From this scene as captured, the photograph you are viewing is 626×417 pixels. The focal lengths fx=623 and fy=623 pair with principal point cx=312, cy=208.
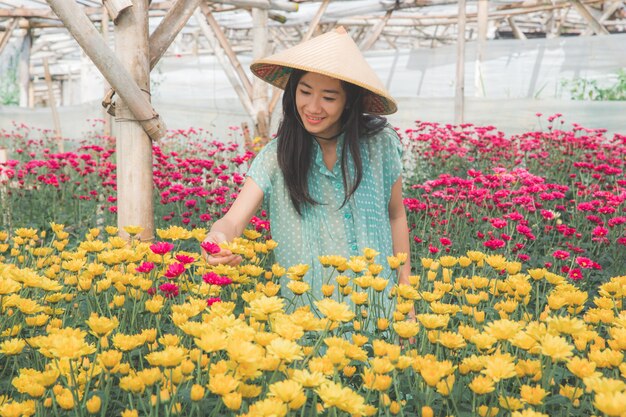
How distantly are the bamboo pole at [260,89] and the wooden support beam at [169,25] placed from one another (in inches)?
125

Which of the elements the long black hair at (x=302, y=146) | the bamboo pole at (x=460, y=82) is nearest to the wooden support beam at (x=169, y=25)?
the long black hair at (x=302, y=146)

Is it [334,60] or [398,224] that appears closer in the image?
[334,60]

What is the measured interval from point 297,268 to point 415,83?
7039 millimetres

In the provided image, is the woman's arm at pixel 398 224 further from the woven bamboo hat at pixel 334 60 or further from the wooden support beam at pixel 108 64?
the wooden support beam at pixel 108 64

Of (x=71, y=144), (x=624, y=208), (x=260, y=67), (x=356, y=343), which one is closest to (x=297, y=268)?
(x=356, y=343)

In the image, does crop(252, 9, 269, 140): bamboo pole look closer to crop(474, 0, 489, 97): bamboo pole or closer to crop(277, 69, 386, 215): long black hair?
crop(474, 0, 489, 97): bamboo pole

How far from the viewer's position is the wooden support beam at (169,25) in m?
2.31

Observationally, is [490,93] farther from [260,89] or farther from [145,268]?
[145,268]

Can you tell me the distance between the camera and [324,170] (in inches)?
79.0

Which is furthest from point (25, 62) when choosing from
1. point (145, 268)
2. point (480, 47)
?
point (145, 268)

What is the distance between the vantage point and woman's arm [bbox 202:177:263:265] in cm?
145

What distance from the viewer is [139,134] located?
2.25 m

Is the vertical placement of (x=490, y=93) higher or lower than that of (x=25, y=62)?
lower

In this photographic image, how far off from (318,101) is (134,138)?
774mm
